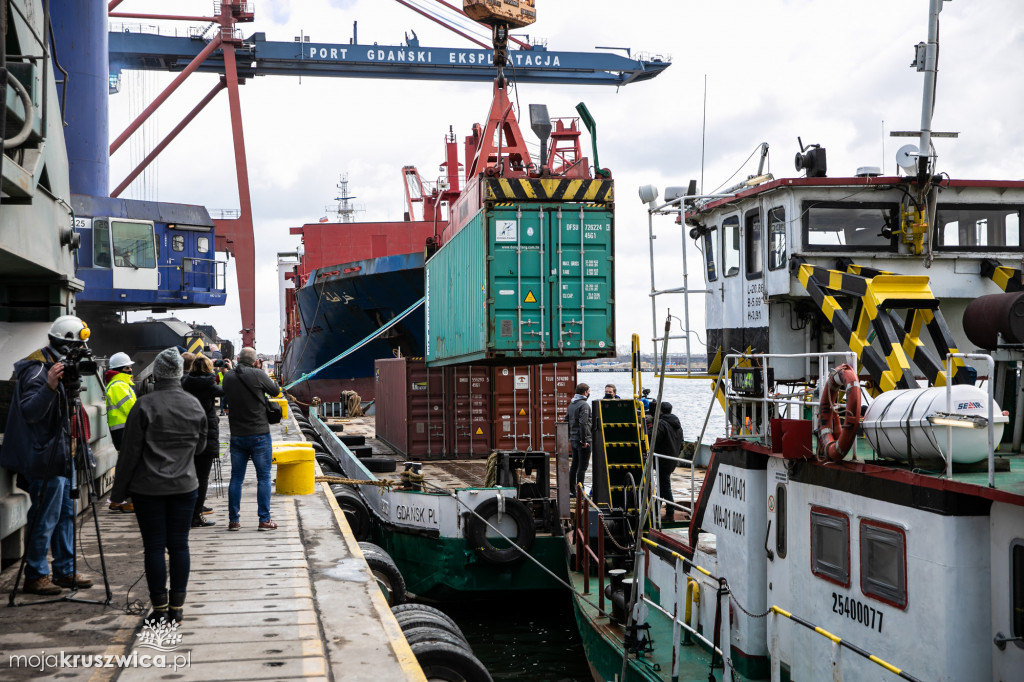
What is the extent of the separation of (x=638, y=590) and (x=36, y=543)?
5326 mm

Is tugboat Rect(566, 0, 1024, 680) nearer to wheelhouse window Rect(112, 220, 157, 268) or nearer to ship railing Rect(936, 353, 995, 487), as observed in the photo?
ship railing Rect(936, 353, 995, 487)

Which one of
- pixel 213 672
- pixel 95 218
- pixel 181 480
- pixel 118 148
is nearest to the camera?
pixel 213 672

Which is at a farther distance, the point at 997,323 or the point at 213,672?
the point at 997,323

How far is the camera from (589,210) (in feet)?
51.5

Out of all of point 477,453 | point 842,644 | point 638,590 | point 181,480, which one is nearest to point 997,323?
point 842,644

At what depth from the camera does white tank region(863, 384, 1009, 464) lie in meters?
5.50

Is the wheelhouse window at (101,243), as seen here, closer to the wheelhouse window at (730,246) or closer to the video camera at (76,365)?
the wheelhouse window at (730,246)

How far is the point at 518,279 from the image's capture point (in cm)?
1539

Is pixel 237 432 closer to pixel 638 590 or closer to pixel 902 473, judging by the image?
pixel 638 590

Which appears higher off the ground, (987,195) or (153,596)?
(987,195)

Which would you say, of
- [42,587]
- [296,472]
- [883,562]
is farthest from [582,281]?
[42,587]

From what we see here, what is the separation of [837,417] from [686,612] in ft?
10.3

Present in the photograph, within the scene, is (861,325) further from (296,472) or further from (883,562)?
(296,472)

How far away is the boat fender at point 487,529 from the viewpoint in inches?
519
